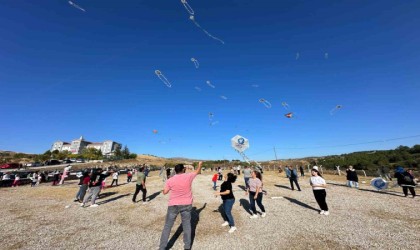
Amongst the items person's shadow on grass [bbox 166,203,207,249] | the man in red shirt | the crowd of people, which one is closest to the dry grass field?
person's shadow on grass [bbox 166,203,207,249]

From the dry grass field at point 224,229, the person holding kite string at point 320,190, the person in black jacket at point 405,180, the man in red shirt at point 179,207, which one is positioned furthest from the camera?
the person in black jacket at point 405,180

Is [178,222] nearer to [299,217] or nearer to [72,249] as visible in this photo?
[72,249]

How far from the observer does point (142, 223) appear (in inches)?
329

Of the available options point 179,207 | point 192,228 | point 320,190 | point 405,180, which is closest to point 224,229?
point 192,228

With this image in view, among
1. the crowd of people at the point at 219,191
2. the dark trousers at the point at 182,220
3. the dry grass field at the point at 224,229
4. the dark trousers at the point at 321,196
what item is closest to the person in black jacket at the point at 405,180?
the crowd of people at the point at 219,191

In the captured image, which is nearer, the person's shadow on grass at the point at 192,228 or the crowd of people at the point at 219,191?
the crowd of people at the point at 219,191

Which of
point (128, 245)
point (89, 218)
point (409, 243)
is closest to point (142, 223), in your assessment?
point (128, 245)

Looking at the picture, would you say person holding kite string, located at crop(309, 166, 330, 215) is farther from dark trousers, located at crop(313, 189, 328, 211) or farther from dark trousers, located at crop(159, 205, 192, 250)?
dark trousers, located at crop(159, 205, 192, 250)

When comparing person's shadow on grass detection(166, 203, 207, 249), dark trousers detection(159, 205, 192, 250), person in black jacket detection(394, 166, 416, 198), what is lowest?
person's shadow on grass detection(166, 203, 207, 249)

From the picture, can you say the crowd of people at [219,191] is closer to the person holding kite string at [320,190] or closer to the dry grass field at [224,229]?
the person holding kite string at [320,190]

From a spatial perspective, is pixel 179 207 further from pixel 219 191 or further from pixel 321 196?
pixel 321 196

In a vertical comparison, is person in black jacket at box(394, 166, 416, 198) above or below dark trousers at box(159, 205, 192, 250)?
above

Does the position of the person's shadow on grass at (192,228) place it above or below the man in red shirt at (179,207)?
below

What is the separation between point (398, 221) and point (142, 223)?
34.9 ft
